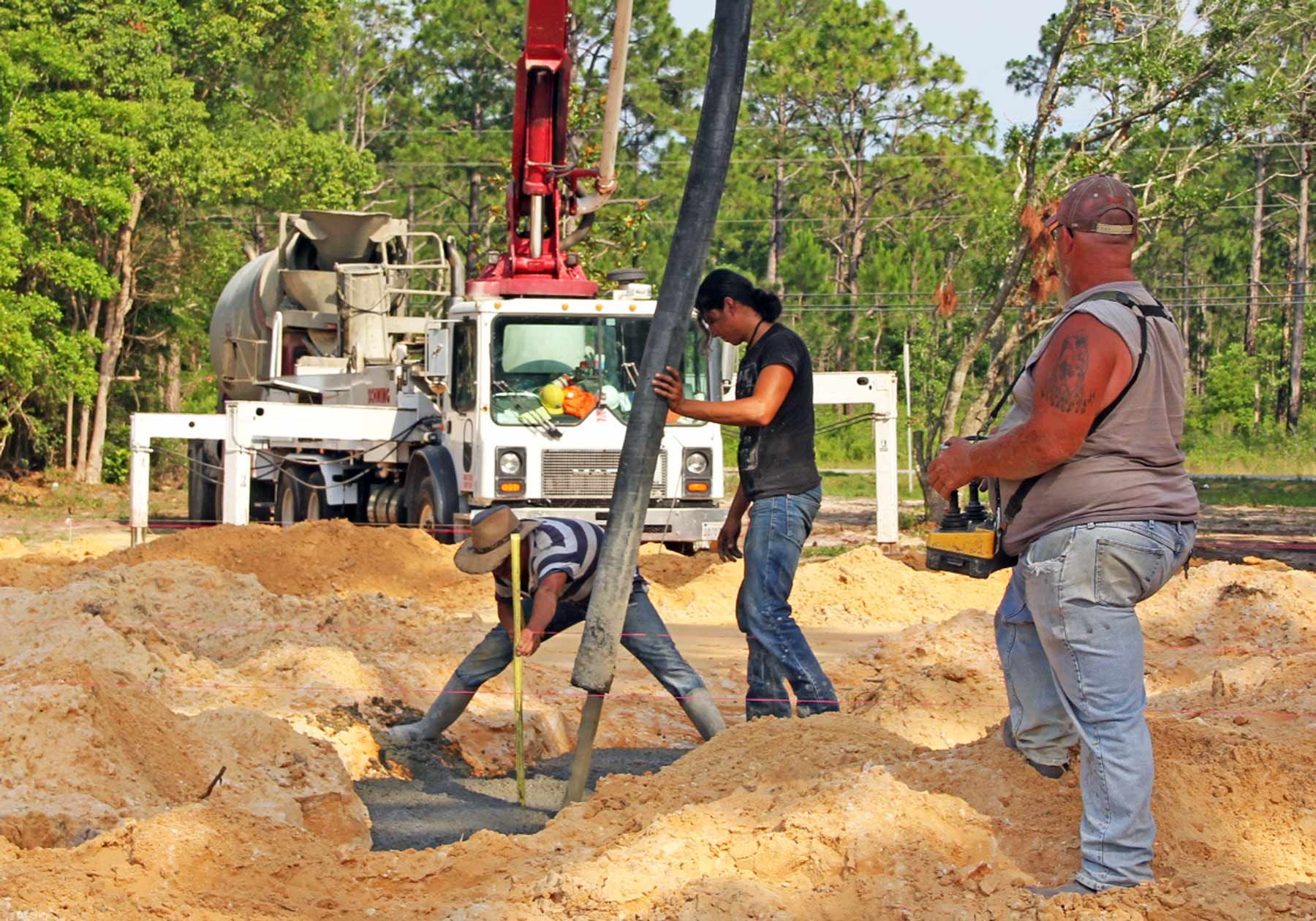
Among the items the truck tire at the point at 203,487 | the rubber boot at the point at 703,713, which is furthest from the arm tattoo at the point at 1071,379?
the truck tire at the point at 203,487

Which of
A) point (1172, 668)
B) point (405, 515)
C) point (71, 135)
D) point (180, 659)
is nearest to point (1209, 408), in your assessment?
point (71, 135)

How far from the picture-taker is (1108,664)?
14.3 ft

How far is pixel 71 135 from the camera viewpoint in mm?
27766

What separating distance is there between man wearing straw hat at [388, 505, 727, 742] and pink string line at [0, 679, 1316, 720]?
136mm

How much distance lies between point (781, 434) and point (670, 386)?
3.63 ft

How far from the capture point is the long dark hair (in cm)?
718

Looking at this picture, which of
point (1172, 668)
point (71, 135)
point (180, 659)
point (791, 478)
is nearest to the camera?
point (791, 478)

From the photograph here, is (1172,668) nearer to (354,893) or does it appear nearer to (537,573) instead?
(537,573)

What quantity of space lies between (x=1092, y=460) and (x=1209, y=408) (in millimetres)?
45346

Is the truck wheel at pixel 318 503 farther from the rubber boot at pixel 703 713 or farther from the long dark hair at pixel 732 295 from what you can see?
the long dark hair at pixel 732 295

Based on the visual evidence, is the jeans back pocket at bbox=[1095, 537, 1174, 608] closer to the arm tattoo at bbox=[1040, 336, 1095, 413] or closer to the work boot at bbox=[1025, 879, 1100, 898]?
the arm tattoo at bbox=[1040, 336, 1095, 413]

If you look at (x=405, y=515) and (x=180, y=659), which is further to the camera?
(x=405, y=515)

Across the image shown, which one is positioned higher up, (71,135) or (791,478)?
(71,135)

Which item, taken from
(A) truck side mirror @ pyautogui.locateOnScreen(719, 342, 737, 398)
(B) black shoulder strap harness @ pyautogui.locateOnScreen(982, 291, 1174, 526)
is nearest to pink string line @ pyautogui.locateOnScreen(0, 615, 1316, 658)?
(A) truck side mirror @ pyautogui.locateOnScreen(719, 342, 737, 398)
